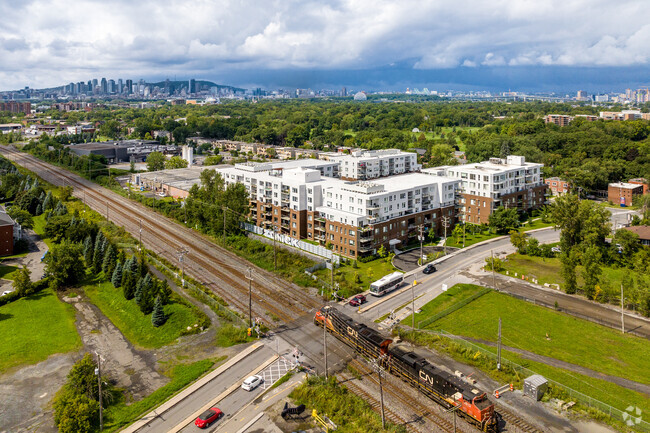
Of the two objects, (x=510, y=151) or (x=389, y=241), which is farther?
(x=510, y=151)

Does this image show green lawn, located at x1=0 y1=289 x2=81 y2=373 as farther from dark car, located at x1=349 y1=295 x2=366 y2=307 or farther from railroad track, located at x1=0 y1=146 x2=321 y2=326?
dark car, located at x1=349 y1=295 x2=366 y2=307

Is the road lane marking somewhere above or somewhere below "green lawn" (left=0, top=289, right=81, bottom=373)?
below

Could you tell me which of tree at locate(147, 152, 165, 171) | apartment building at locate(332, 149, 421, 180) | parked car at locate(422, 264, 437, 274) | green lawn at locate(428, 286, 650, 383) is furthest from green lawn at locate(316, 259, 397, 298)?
tree at locate(147, 152, 165, 171)

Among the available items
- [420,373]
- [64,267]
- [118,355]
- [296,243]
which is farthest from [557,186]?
[64,267]

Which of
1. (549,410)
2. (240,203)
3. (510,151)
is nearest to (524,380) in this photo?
(549,410)

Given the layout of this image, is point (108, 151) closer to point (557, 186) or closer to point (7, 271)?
point (7, 271)

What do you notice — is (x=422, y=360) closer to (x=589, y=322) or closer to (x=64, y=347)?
(x=589, y=322)
